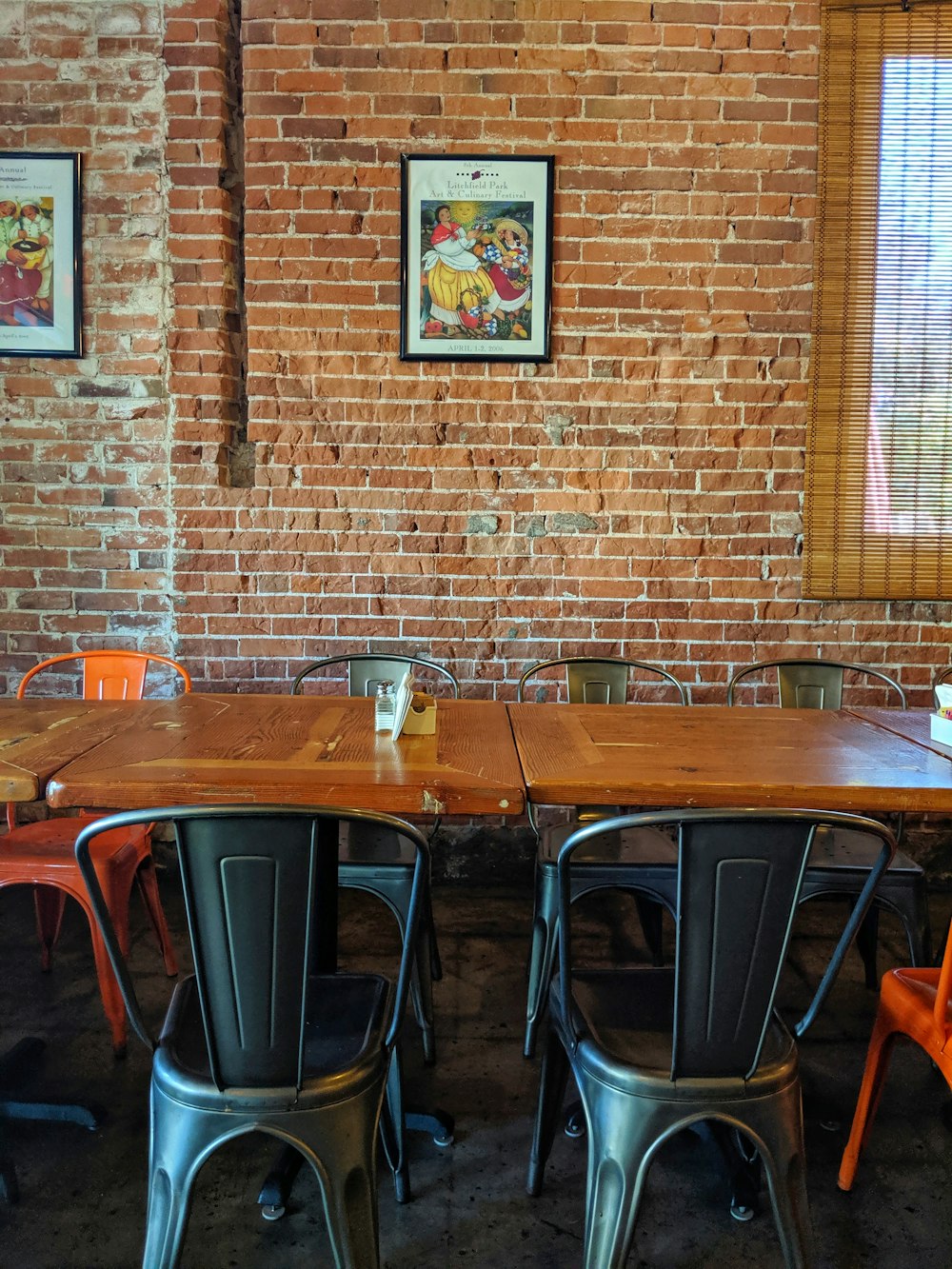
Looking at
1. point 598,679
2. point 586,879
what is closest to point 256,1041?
point 586,879

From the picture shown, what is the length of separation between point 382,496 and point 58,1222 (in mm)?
2338

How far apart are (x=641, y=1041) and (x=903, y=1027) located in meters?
0.55

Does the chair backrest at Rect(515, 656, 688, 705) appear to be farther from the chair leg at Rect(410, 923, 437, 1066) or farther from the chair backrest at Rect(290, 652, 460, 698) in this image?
the chair leg at Rect(410, 923, 437, 1066)

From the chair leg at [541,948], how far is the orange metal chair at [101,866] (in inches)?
39.3

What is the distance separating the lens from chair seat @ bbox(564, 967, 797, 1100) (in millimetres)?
1364

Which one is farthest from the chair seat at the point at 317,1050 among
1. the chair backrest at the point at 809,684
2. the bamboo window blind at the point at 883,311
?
the bamboo window blind at the point at 883,311

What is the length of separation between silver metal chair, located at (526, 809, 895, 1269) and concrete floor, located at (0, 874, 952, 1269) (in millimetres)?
369

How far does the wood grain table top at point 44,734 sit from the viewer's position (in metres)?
1.68

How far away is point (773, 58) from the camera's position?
10.5 feet

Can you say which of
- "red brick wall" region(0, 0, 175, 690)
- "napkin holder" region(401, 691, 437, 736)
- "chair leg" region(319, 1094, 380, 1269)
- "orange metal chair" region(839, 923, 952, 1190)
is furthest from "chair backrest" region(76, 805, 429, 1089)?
"red brick wall" region(0, 0, 175, 690)

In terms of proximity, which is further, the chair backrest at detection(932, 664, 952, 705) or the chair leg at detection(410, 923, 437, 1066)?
the chair backrest at detection(932, 664, 952, 705)

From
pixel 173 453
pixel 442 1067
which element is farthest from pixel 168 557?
pixel 442 1067

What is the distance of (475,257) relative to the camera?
327cm

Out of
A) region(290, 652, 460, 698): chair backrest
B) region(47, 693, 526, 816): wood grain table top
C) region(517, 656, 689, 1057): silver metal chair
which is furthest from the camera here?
region(290, 652, 460, 698): chair backrest
